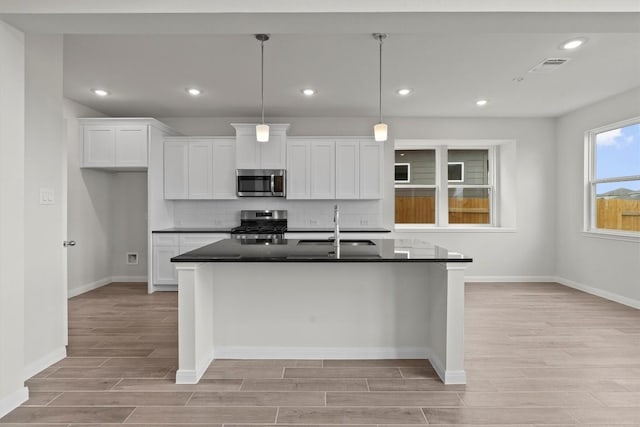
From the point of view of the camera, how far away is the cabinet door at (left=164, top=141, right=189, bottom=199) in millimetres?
5781

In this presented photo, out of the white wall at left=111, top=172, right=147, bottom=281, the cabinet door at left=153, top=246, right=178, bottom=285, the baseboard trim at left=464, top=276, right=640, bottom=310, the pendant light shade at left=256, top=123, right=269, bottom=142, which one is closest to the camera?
the pendant light shade at left=256, top=123, right=269, bottom=142

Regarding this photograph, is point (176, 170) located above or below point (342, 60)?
below

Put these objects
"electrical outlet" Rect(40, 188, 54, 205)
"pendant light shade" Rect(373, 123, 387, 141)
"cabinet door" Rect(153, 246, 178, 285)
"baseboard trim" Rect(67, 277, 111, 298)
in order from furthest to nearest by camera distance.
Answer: "cabinet door" Rect(153, 246, 178, 285), "baseboard trim" Rect(67, 277, 111, 298), "pendant light shade" Rect(373, 123, 387, 141), "electrical outlet" Rect(40, 188, 54, 205)

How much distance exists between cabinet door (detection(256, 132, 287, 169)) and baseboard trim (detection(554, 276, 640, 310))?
4562 mm

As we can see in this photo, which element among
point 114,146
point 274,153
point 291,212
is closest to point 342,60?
point 274,153

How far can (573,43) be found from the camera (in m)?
3.42

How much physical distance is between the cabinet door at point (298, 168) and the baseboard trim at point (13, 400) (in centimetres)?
390

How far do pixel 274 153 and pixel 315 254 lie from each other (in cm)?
325

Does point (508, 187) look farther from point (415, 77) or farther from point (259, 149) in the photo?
point (259, 149)

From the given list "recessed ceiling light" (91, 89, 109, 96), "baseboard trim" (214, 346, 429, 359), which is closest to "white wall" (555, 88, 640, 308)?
"baseboard trim" (214, 346, 429, 359)

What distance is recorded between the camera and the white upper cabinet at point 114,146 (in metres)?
5.38

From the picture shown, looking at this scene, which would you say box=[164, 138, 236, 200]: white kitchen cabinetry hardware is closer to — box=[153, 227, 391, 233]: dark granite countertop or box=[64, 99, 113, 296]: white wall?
box=[153, 227, 391, 233]: dark granite countertop

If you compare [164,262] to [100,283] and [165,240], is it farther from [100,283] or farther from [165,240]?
[100,283]

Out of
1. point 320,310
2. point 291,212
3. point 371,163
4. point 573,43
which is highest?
point 573,43
